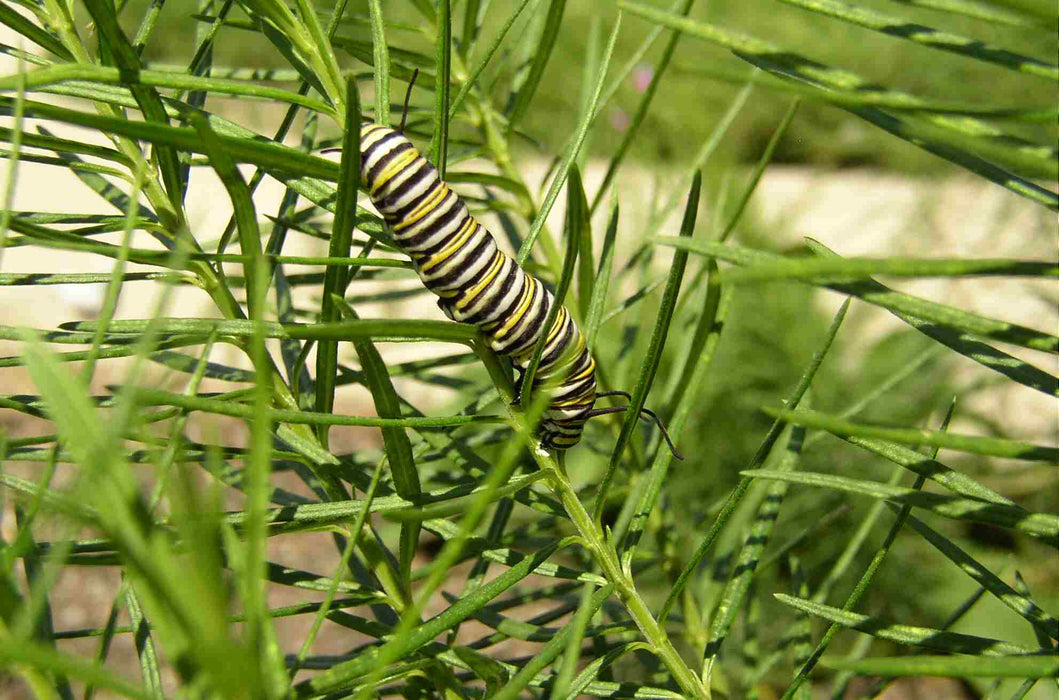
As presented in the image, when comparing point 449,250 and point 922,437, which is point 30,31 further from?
point 922,437

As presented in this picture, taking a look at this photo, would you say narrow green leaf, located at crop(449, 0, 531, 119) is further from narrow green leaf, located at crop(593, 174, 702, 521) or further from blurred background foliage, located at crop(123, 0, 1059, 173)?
blurred background foliage, located at crop(123, 0, 1059, 173)

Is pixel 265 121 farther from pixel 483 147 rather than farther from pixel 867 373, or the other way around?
pixel 483 147

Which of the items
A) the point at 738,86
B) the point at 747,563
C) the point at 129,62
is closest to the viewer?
the point at 129,62

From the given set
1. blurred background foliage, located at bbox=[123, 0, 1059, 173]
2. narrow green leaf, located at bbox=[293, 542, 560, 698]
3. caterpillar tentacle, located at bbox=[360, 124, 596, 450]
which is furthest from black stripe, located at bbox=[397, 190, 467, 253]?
blurred background foliage, located at bbox=[123, 0, 1059, 173]

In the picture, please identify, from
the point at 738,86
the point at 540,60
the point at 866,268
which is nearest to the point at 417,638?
the point at 866,268

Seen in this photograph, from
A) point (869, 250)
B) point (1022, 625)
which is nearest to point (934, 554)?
point (1022, 625)

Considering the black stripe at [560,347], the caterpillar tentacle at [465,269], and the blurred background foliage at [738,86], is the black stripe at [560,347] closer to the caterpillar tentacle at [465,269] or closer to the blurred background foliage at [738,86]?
the caterpillar tentacle at [465,269]

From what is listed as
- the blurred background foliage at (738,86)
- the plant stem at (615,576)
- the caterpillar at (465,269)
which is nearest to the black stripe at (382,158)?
the caterpillar at (465,269)

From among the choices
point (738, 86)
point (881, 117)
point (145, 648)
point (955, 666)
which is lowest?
point (145, 648)

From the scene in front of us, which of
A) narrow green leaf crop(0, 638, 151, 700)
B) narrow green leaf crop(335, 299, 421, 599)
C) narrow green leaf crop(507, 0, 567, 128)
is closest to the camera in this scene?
narrow green leaf crop(0, 638, 151, 700)
